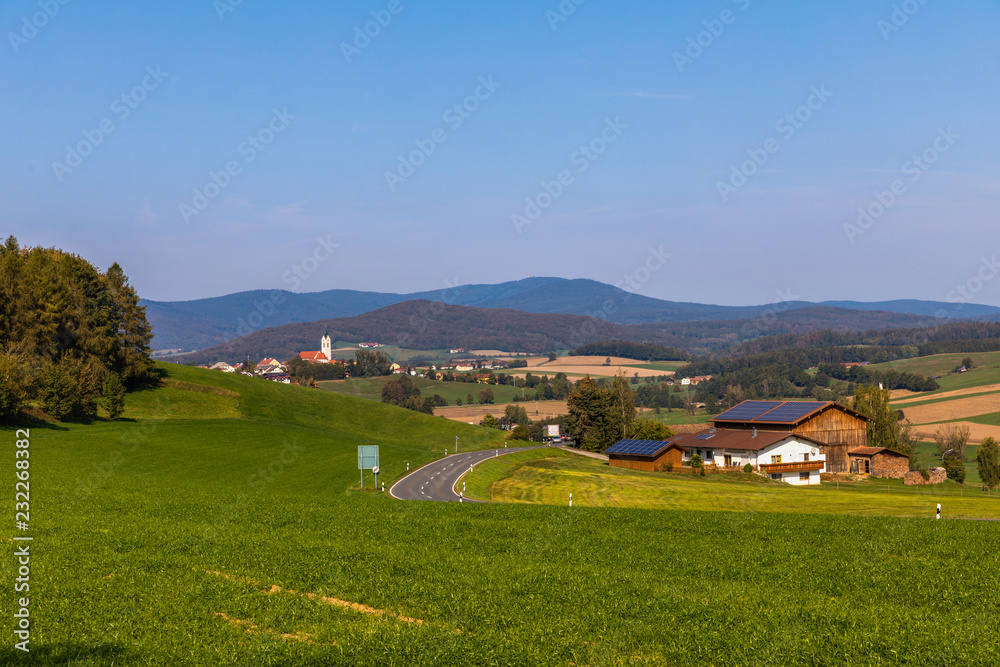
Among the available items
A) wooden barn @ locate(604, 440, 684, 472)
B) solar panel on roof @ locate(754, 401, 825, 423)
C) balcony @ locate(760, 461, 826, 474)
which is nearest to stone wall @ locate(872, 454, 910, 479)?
balcony @ locate(760, 461, 826, 474)

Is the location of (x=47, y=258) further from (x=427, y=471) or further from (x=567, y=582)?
(x=567, y=582)

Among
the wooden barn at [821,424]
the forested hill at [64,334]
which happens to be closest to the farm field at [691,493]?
the wooden barn at [821,424]

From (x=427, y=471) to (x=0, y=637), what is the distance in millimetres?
57187

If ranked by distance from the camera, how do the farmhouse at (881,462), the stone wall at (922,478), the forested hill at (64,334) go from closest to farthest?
the forested hill at (64,334)
the stone wall at (922,478)
the farmhouse at (881,462)

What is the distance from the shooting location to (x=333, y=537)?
26281mm

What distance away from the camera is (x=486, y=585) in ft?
63.3

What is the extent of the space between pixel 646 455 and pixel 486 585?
240 ft

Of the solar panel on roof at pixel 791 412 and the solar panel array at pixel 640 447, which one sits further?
the solar panel array at pixel 640 447

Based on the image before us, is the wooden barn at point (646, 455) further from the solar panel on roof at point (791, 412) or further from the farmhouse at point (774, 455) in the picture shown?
the solar panel on roof at point (791, 412)

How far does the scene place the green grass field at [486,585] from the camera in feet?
48.0

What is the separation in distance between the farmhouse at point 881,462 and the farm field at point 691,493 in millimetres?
6838

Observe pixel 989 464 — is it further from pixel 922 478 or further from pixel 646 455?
pixel 646 455

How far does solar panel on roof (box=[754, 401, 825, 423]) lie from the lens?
8869cm

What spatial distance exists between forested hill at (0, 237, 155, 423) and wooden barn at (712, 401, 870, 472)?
79330mm
